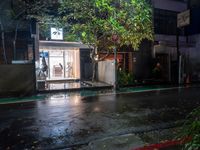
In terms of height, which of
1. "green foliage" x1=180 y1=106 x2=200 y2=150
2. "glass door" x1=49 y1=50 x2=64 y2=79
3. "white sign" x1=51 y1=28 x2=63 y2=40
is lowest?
"green foliage" x1=180 y1=106 x2=200 y2=150

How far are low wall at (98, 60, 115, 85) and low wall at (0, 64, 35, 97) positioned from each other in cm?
594

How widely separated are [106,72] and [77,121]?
35.5 ft

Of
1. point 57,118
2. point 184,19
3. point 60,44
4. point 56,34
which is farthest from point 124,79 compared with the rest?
point 57,118

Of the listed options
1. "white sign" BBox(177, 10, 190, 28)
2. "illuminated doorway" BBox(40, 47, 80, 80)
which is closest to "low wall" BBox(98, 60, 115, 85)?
"illuminated doorway" BBox(40, 47, 80, 80)

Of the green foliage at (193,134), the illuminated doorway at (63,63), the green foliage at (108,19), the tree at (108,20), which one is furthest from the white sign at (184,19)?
the green foliage at (193,134)

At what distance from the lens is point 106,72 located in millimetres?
18406

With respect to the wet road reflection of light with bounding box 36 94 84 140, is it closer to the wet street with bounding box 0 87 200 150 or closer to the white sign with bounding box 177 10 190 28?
the wet street with bounding box 0 87 200 150

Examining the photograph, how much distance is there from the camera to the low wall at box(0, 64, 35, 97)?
44.4 ft

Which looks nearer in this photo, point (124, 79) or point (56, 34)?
point (124, 79)

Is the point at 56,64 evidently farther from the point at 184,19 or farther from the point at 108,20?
the point at 184,19

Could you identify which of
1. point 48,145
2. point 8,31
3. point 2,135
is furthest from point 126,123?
point 8,31

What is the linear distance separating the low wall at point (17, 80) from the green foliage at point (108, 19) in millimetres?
4551

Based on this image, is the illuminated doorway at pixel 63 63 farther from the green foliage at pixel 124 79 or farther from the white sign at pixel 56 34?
the green foliage at pixel 124 79

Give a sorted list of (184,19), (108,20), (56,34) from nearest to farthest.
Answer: (108,20) → (56,34) → (184,19)
